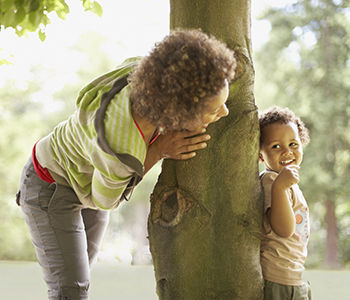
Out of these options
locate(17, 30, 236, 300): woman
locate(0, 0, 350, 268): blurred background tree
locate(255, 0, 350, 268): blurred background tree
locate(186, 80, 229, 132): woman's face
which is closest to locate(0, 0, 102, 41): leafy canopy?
locate(17, 30, 236, 300): woman

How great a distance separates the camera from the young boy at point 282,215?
1397 millimetres

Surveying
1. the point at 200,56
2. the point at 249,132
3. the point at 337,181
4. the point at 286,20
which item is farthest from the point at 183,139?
the point at 286,20

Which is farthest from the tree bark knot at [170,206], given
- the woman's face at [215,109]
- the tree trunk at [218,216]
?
the woman's face at [215,109]

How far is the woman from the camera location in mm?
1146

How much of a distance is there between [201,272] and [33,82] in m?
11.2

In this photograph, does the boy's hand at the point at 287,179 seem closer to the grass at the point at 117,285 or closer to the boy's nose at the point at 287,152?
the boy's nose at the point at 287,152

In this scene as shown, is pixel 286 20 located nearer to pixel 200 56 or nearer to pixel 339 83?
pixel 339 83

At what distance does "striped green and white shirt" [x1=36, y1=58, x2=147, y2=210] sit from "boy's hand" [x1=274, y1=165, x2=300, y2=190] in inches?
20.3

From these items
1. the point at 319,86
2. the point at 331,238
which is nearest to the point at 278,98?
the point at 319,86

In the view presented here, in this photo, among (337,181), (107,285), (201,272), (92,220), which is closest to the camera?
(201,272)

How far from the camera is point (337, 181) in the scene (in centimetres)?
819

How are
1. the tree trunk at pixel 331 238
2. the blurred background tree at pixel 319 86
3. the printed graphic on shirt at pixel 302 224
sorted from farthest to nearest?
the tree trunk at pixel 331 238 → the blurred background tree at pixel 319 86 → the printed graphic on shirt at pixel 302 224

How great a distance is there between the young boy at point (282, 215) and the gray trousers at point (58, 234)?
2.37 feet

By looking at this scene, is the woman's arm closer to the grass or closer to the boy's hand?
the boy's hand
